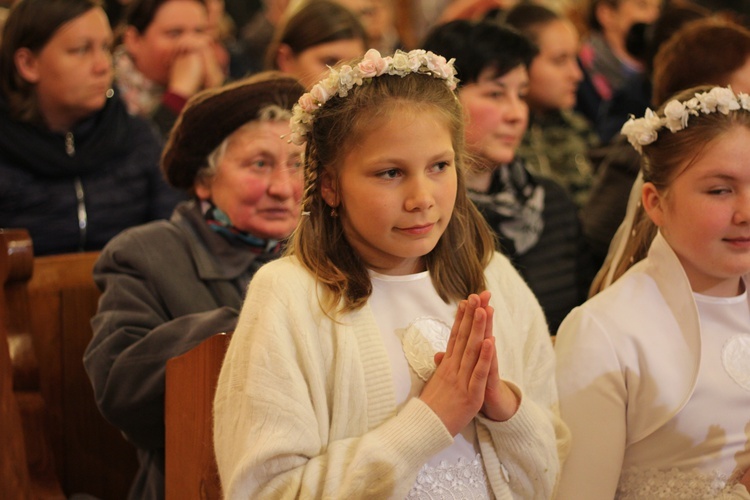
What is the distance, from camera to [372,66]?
5.63ft

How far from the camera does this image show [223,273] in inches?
92.7

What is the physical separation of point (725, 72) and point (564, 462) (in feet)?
4.36

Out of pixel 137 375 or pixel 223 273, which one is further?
pixel 223 273

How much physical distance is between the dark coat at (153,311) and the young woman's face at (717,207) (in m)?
0.97

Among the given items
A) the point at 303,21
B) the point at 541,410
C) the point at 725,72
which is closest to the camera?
the point at 541,410

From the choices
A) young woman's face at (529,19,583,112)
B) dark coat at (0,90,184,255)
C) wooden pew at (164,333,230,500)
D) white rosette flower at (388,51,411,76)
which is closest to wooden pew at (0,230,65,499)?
wooden pew at (164,333,230,500)

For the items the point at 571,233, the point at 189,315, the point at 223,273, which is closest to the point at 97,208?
the point at 223,273

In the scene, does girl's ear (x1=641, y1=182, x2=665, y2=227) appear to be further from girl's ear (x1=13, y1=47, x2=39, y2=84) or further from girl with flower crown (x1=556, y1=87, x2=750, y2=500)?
girl's ear (x1=13, y1=47, x2=39, y2=84)

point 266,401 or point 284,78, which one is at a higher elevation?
point 284,78

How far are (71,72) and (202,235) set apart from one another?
1153mm

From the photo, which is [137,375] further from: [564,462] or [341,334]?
[564,462]

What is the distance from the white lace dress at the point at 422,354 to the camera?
5.66ft

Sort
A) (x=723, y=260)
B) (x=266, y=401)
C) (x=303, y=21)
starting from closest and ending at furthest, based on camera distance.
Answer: (x=266, y=401)
(x=723, y=260)
(x=303, y=21)

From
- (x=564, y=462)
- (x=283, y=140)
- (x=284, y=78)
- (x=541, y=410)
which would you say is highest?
(x=284, y=78)
